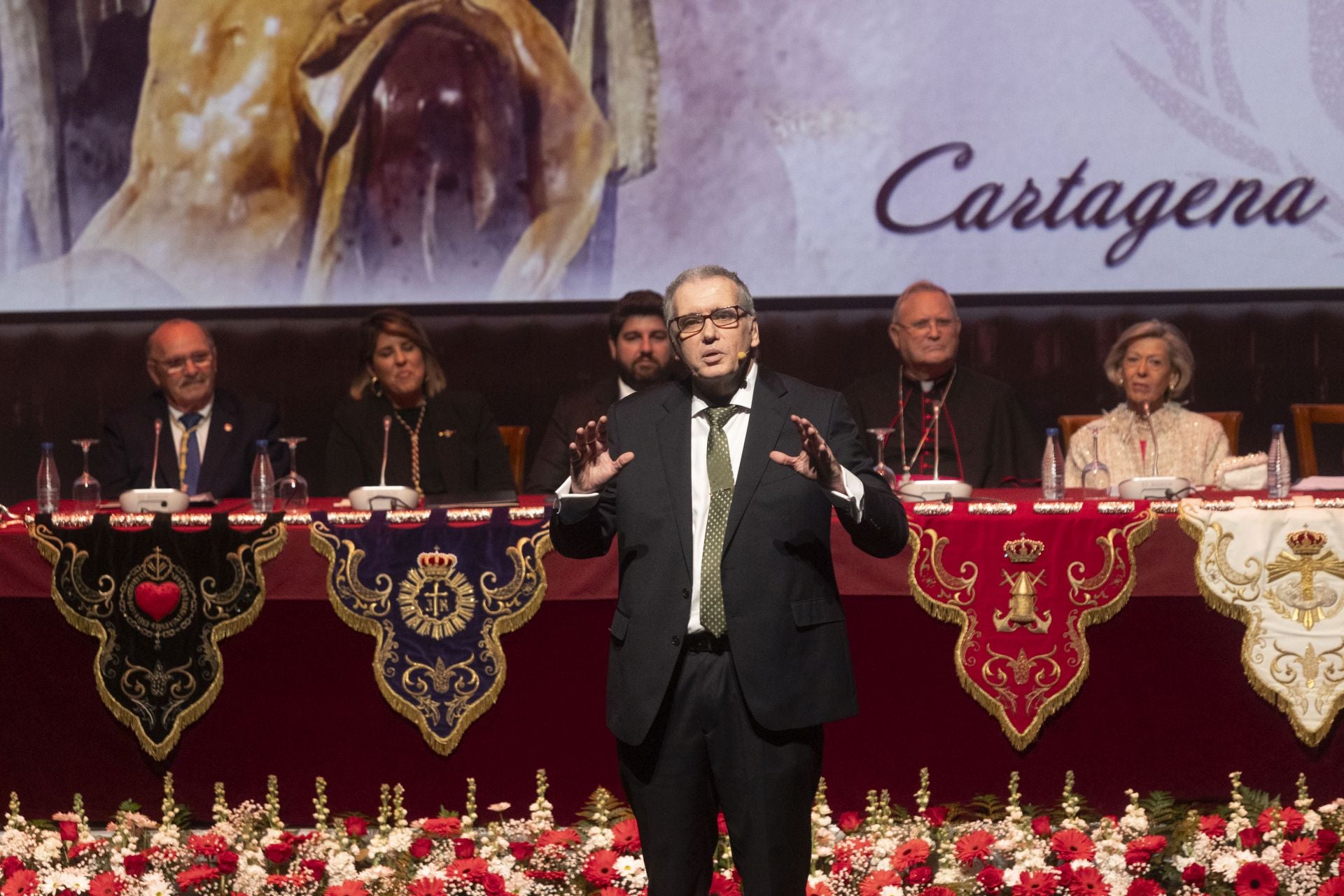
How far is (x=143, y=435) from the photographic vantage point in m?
5.42

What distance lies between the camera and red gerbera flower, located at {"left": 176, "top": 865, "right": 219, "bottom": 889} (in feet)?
12.4

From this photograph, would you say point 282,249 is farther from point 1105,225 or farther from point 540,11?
point 1105,225

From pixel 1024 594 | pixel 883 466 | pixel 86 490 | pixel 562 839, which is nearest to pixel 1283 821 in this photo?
pixel 1024 594

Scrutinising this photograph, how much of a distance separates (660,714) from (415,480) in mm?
3018

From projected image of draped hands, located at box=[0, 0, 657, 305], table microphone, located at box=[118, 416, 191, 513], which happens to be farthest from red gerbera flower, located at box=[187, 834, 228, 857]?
projected image of draped hands, located at box=[0, 0, 657, 305]

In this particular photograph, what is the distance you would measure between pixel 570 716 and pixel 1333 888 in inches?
72.8

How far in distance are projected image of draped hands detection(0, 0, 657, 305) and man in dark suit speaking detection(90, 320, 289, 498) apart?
4.65ft

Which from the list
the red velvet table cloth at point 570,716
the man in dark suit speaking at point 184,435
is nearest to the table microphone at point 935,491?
the red velvet table cloth at point 570,716

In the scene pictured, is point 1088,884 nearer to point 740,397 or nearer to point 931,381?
point 740,397

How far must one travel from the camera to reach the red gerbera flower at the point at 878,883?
3654 mm

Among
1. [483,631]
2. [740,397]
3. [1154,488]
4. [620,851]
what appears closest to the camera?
[740,397]

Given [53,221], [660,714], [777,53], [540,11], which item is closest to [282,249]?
[53,221]

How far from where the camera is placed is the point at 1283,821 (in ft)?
13.0

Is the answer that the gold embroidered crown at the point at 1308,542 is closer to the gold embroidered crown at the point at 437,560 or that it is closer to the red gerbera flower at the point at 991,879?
the red gerbera flower at the point at 991,879
